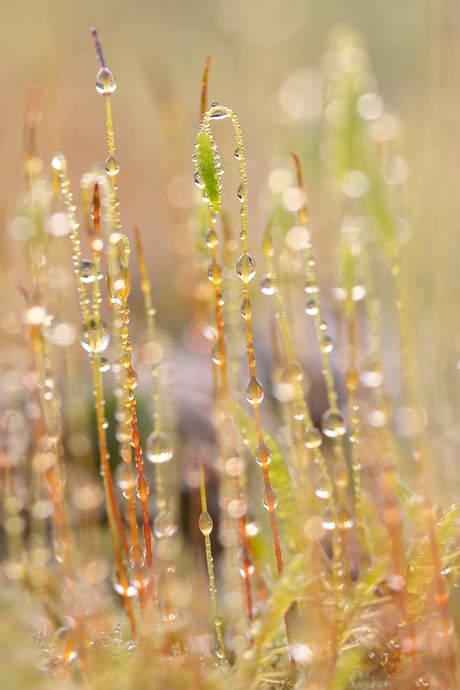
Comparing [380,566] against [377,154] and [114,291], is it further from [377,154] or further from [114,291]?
[377,154]

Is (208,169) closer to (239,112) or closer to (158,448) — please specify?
(158,448)

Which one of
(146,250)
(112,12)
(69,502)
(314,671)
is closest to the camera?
(314,671)

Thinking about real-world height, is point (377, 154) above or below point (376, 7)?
below

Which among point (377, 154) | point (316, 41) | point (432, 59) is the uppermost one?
point (316, 41)

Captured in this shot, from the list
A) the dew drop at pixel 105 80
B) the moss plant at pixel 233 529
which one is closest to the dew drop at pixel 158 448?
the moss plant at pixel 233 529

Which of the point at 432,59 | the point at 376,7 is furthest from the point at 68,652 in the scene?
the point at 376,7

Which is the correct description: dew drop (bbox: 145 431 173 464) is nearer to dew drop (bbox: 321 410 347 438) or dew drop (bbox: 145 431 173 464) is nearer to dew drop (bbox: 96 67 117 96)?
dew drop (bbox: 321 410 347 438)

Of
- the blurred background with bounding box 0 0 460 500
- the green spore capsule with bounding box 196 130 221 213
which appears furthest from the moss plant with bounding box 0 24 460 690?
the blurred background with bounding box 0 0 460 500
